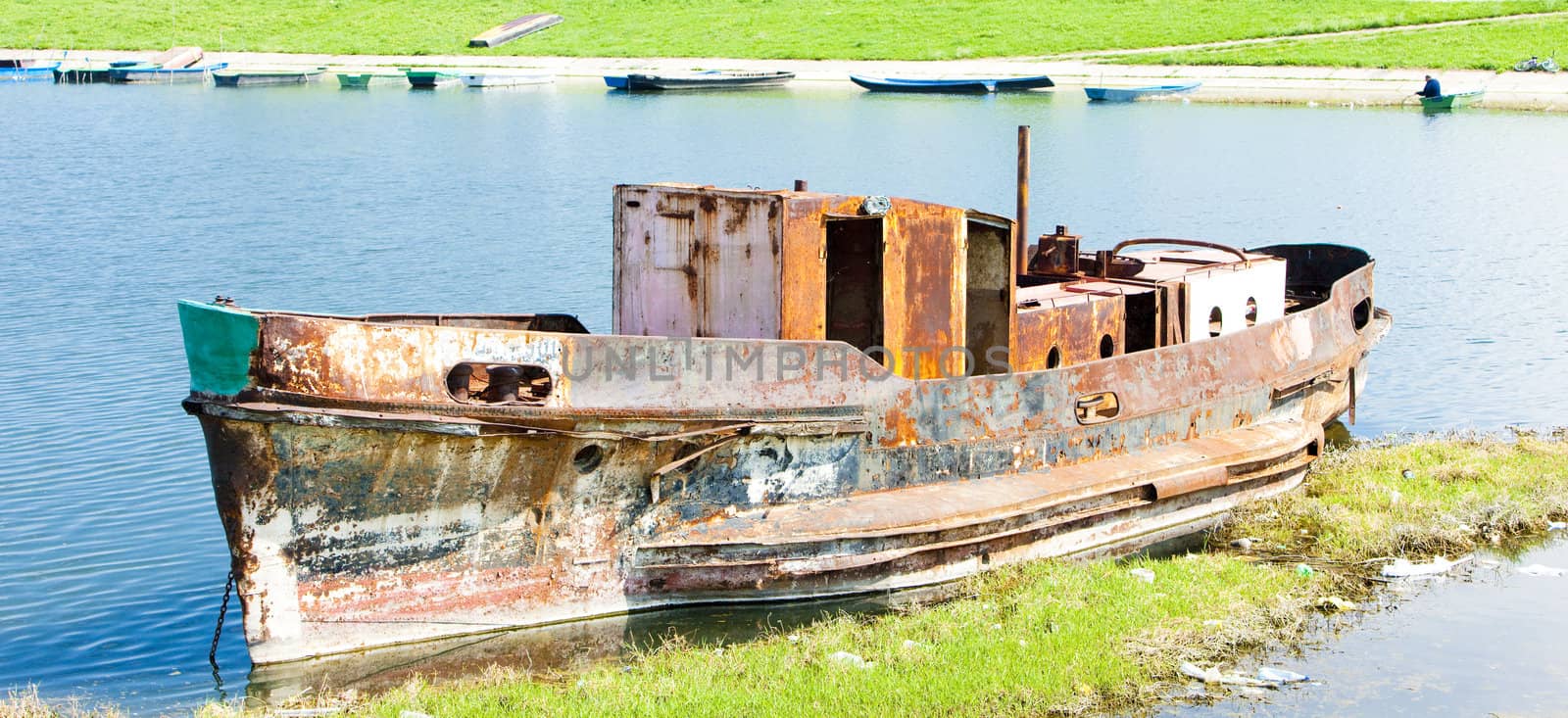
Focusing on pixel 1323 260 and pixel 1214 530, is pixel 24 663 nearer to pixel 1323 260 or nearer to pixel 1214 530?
pixel 1214 530

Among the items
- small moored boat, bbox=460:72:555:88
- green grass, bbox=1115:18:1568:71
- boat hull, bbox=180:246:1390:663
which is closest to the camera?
boat hull, bbox=180:246:1390:663

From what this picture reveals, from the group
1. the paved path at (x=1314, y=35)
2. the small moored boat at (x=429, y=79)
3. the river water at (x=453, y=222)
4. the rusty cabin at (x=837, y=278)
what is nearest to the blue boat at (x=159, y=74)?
the river water at (x=453, y=222)

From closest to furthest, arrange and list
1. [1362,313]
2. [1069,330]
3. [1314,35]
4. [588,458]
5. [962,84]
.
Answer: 1. [588,458]
2. [1069,330]
3. [1362,313]
4. [962,84]
5. [1314,35]

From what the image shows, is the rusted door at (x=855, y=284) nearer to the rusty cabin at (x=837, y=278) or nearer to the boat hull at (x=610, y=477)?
the rusty cabin at (x=837, y=278)

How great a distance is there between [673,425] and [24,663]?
4318 millimetres

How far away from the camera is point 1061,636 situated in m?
9.05

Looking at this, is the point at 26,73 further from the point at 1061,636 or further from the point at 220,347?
the point at 1061,636

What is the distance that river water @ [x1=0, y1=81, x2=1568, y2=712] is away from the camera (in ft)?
37.9

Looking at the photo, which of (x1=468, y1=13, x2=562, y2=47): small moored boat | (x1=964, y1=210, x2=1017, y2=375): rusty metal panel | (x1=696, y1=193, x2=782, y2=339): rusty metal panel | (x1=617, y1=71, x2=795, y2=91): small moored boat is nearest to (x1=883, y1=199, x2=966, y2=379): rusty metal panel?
(x1=964, y1=210, x2=1017, y2=375): rusty metal panel

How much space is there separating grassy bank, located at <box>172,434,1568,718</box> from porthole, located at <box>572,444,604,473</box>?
125 centimetres

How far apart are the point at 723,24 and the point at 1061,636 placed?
5913 cm

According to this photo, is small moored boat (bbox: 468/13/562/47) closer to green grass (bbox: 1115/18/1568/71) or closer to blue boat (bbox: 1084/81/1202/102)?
green grass (bbox: 1115/18/1568/71)

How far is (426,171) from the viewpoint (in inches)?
1339

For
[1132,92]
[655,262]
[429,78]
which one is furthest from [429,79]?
[655,262]
